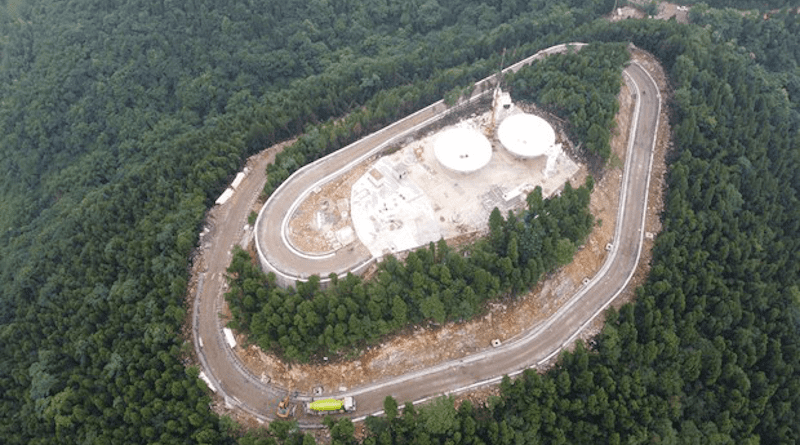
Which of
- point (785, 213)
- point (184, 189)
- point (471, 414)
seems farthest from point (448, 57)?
point (471, 414)

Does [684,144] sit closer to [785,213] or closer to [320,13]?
[785,213]

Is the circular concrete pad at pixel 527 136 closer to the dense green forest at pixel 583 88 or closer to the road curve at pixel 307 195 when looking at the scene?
the dense green forest at pixel 583 88

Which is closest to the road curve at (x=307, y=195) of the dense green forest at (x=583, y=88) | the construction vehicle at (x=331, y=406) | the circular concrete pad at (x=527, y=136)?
the dense green forest at (x=583, y=88)

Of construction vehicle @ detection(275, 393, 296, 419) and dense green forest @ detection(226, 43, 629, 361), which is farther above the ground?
dense green forest @ detection(226, 43, 629, 361)

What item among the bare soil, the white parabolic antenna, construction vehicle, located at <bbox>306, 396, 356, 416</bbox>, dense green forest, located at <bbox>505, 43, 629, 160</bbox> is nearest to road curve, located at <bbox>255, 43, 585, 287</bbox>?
dense green forest, located at <bbox>505, 43, 629, 160</bbox>

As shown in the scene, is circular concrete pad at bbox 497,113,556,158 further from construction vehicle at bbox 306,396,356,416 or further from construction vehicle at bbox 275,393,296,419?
construction vehicle at bbox 275,393,296,419

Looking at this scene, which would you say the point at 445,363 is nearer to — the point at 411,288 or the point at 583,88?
Result: the point at 411,288
